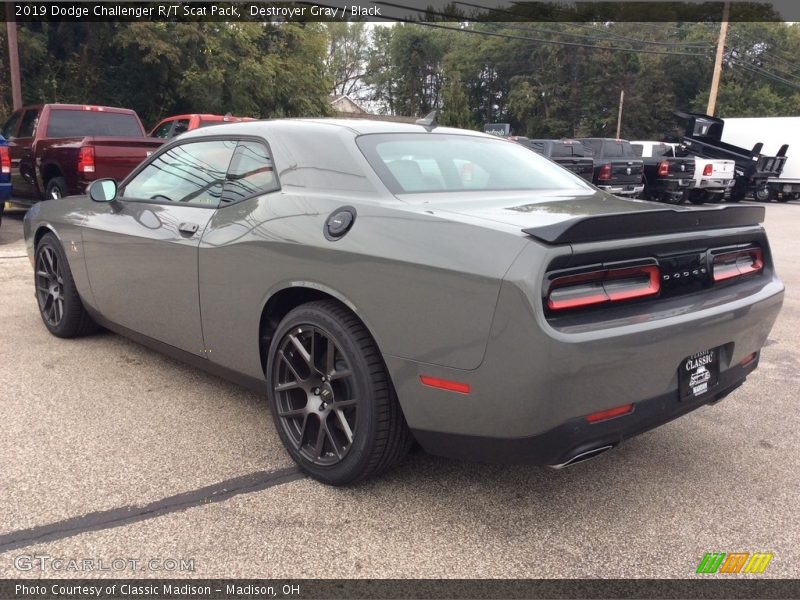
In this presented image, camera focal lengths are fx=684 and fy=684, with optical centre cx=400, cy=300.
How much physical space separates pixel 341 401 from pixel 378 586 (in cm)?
75

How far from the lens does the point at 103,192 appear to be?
4.12 metres

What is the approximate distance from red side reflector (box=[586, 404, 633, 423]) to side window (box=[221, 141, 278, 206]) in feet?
5.65

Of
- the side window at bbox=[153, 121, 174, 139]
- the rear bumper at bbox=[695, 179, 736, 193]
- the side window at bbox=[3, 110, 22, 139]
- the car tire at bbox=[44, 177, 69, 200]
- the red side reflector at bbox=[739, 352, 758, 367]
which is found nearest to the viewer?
the red side reflector at bbox=[739, 352, 758, 367]

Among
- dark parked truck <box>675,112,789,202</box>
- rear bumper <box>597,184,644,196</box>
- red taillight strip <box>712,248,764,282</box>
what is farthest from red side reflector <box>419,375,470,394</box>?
dark parked truck <box>675,112,789,202</box>

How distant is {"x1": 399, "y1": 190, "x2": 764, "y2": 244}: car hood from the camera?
226 cm

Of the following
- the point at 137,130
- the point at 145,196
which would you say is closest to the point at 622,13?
the point at 137,130

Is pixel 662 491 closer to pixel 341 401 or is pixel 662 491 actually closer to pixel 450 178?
pixel 341 401

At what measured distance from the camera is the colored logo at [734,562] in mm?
2357

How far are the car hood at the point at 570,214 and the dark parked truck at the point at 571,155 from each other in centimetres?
1292

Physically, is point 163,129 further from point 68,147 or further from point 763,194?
point 763,194

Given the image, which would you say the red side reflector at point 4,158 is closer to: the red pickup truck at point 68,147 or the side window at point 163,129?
the red pickup truck at point 68,147

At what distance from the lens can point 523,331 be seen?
216 cm

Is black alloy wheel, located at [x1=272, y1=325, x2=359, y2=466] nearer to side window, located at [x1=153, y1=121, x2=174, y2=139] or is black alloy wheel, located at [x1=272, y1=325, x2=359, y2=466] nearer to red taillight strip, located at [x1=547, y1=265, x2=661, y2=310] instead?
red taillight strip, located at [x1=547, y1=265, x2=661, y2=310]

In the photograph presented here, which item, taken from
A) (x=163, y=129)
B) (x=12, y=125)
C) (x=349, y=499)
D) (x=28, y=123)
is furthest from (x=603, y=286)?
(x=163, y=129)
